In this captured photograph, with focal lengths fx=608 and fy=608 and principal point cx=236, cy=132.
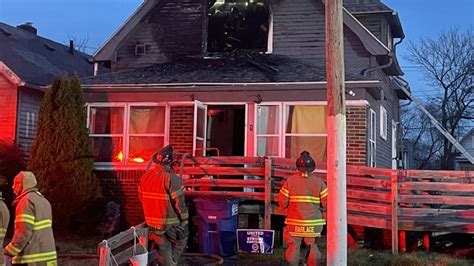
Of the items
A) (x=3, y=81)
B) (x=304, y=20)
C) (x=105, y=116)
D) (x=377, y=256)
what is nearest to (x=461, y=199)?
(x=377, y=256)

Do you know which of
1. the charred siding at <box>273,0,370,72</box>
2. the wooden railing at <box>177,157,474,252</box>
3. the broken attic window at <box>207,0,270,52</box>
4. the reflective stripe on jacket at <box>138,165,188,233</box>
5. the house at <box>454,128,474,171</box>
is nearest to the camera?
the reflective stripe on jacket at <box>138,165,188,233</box>

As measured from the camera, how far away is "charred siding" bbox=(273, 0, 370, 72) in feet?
52.2

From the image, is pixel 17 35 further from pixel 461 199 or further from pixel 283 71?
pixel 461 199

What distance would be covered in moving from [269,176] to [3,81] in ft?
30.7

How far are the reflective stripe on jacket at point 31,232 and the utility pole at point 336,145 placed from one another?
3.43 m

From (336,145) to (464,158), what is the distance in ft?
130

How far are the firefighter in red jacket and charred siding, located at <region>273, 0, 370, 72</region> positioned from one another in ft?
26.3

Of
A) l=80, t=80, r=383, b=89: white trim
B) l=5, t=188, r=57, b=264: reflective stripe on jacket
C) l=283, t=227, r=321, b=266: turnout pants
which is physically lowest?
l=283, t=227, r=321, b=266: turnout pants

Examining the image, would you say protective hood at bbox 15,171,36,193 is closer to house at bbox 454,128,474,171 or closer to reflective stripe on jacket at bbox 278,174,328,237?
reflective stripe on jacket at bbox 278,174,328,237

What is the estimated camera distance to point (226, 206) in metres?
10.4

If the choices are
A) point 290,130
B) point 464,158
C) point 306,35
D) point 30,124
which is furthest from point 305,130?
point 464,158

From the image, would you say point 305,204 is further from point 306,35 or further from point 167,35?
point 167,35

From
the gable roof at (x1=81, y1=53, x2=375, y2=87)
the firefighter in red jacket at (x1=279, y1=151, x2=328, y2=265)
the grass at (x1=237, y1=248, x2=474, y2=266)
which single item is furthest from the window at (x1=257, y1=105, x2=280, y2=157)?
the firefighter in red jacket at (x1=279, y1=151, x2=328, y2=265)

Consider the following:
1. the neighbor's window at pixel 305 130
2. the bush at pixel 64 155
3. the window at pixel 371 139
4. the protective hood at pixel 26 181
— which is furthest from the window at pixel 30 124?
the protective hood at pixel 26 181
